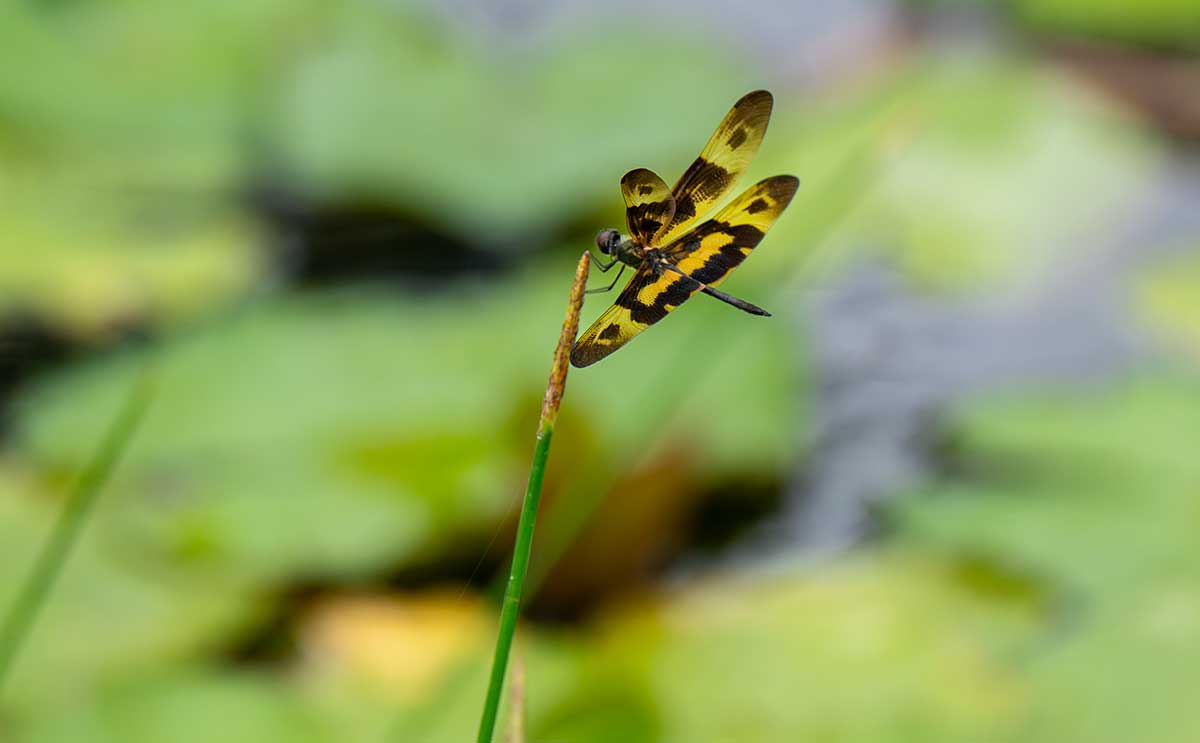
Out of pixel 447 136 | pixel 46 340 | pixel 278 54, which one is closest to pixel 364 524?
pixel 46 340

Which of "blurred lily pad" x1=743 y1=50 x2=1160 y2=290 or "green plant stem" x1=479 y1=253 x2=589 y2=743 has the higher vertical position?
"blurred lily pad" x1=743 y1=50 x2=1160 y2=290

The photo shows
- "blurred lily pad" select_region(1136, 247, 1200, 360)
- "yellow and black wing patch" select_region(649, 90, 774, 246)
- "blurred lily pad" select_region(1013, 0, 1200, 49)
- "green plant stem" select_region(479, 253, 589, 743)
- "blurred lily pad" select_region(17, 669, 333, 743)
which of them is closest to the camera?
"green plant stem" select_region(479, 253, 589, 743)

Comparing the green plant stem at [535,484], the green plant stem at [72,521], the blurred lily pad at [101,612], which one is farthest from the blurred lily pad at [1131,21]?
the green plant stem at [535,484]

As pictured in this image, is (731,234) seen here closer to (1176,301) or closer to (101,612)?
(101,612)

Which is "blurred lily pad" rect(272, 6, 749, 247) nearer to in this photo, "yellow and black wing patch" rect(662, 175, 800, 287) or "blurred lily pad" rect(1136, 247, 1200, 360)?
"blurred lily pad" rect(1136, 247, 1200, 360)

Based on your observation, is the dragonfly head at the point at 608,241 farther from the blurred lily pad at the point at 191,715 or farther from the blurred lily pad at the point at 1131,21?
the blurred lily pad at the point at 1131,21

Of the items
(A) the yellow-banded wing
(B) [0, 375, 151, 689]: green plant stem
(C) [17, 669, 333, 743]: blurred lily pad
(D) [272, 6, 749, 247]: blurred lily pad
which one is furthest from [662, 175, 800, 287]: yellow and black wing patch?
(D) [272, 6, 749, 247]: blurred lily pad

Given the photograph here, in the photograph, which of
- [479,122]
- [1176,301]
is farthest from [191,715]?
[1176,301]
